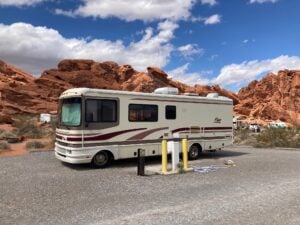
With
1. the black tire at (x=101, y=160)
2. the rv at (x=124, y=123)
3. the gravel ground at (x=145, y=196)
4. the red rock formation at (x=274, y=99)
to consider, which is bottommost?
the gravel ground at (x=145, y=196)

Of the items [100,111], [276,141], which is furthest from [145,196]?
[276,141]

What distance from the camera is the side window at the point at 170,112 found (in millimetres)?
16062

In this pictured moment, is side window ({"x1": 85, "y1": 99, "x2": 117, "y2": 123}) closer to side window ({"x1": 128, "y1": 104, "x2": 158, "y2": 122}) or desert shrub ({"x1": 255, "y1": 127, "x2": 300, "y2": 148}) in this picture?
side window ({"x1": 128, "y1": 104, "x2": 158, "y2": 122})

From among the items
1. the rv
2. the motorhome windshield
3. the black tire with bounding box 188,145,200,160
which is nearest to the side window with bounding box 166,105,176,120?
the rv

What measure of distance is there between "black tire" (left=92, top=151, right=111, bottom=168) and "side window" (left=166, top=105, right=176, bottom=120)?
124 inches

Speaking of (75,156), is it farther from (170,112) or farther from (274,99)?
(274,99)

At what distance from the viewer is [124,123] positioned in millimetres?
14633

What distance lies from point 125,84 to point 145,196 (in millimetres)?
75846

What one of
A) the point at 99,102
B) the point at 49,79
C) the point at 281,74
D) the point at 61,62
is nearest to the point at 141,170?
the point at 99,102

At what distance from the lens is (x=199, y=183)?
11.2 meters

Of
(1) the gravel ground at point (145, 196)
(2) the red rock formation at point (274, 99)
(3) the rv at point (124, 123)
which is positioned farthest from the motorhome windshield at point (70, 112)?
(2) the red rock formation at point (274, 99)

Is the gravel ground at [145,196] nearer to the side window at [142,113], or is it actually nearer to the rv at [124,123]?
the rv at [124,123]

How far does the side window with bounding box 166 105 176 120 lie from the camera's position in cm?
1606

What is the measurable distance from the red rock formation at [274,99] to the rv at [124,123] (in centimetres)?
6846
